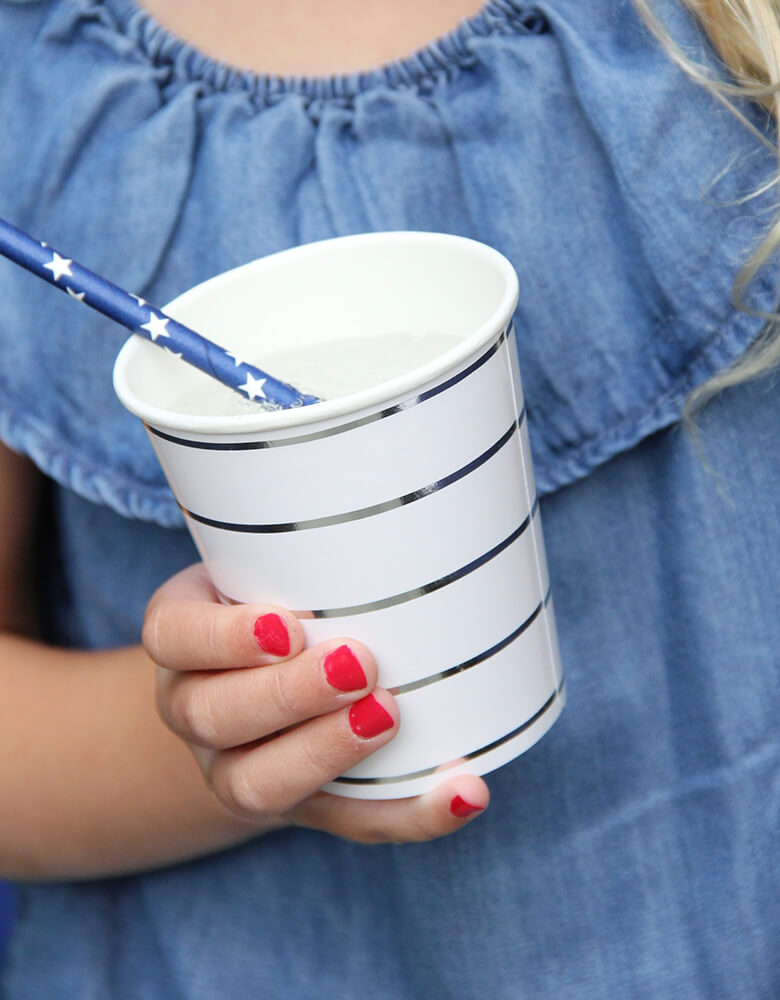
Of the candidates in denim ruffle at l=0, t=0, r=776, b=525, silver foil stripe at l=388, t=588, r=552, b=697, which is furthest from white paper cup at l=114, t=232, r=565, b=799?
denim ruffle at l=0, t=0, r=776, b=525

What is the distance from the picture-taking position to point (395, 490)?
0.39 m

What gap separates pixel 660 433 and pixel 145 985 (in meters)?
0.58

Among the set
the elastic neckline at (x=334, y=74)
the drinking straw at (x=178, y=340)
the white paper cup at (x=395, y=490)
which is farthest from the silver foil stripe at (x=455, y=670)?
the elastic neckline at (x=334, y=74)

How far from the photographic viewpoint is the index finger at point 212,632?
43 cm

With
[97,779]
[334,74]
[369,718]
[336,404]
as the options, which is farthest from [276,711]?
[334,74]

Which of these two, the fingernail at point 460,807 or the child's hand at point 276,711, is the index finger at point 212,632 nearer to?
the child's hand at point 276,711

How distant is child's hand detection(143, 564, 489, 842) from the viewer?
1.43 feet

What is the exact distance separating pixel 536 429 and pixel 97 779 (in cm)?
38

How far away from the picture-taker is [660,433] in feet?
2.12

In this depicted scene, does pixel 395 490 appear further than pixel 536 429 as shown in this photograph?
No

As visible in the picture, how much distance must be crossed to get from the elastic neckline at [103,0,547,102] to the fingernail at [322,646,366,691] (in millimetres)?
385

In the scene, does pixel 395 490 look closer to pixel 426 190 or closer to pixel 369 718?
pixel 369 718

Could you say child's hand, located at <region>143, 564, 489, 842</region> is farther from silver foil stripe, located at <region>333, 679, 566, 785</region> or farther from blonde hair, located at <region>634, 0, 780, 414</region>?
blonde hair, located at <region>634, 0, 780, 414</region>

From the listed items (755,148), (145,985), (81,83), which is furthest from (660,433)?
(145,985)
